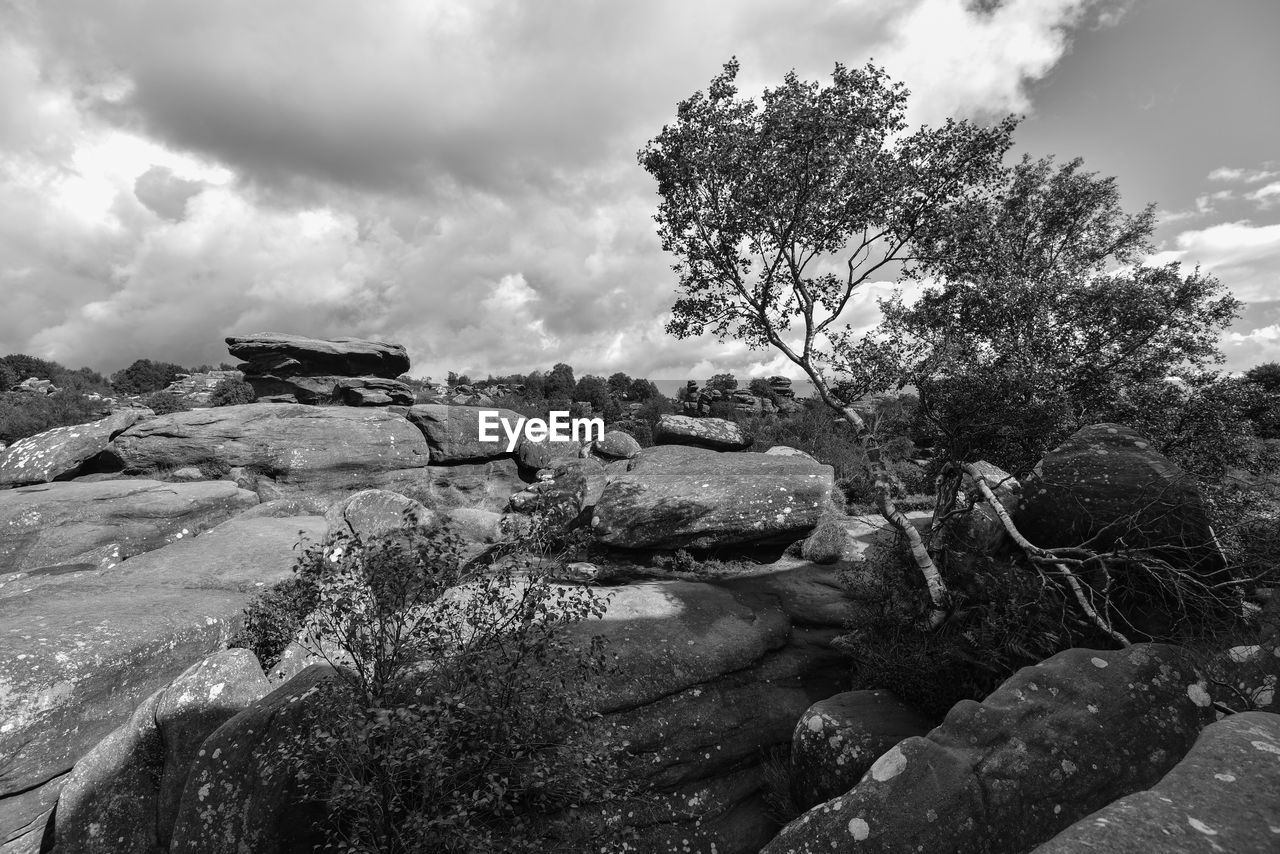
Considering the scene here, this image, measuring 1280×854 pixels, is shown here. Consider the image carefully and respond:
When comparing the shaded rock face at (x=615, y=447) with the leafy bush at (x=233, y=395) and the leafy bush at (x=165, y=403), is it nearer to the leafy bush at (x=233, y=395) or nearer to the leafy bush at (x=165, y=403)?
the leafy bush at (x=233, y=395)

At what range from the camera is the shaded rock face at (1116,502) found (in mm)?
7250

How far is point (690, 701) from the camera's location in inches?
324

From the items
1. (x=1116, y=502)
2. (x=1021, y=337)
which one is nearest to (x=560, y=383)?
(x=1021, y=337)

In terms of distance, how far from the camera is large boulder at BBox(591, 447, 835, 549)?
13.0 metres

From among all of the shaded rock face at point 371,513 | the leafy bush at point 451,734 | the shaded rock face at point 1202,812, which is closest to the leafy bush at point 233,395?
the shaded rock face at point 371,513

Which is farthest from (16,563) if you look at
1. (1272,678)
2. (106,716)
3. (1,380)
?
(1,380)

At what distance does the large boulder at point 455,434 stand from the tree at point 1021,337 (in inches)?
780

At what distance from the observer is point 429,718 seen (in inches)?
186

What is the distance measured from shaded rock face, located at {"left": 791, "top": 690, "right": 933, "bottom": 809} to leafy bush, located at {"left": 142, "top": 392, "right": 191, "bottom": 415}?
43487mm

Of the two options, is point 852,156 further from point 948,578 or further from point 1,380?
point 1,380

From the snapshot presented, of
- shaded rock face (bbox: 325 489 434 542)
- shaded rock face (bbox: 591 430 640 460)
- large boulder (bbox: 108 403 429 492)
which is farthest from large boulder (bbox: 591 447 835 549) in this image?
large boulder (bbox: 108 403 429 492)

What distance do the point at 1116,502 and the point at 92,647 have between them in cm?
1569

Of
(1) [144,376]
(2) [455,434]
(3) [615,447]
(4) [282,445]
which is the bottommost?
(3) [615,447]

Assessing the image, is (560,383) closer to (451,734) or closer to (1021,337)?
(1021,337)
